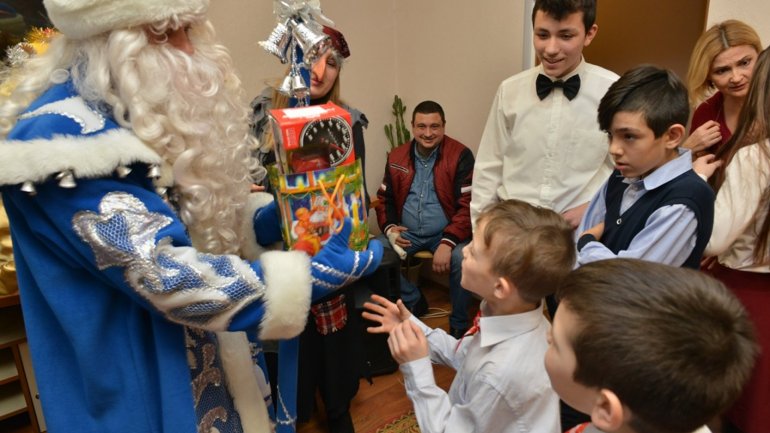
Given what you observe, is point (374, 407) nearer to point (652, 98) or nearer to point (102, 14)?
point (652, 98)

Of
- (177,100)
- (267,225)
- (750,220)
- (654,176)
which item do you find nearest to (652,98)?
(654,176)

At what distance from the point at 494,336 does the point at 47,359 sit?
95cm

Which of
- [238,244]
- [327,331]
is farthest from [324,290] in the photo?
[327,331]

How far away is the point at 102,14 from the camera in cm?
94

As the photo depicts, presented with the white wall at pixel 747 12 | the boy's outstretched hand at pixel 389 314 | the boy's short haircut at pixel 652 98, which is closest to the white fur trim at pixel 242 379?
the boy's outstretched hand at pixel 389 314

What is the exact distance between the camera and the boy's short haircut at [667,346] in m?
0.72

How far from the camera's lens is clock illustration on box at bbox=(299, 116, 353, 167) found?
3.33ft

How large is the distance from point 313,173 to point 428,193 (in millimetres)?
2328

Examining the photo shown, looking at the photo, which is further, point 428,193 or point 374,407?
point 428,193

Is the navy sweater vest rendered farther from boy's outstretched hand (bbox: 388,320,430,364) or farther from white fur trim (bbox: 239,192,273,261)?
white fur trim (bbox: 239,192,273,261)

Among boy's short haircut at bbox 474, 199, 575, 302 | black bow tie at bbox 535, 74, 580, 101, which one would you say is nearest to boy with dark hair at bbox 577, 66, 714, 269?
boy's short haircut at bbox 474, 199, 575, 302

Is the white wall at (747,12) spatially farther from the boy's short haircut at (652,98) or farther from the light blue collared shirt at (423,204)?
the light blue collared shirt at (423,204)

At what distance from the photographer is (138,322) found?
0.99 m

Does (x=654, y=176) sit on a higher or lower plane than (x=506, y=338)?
higher
